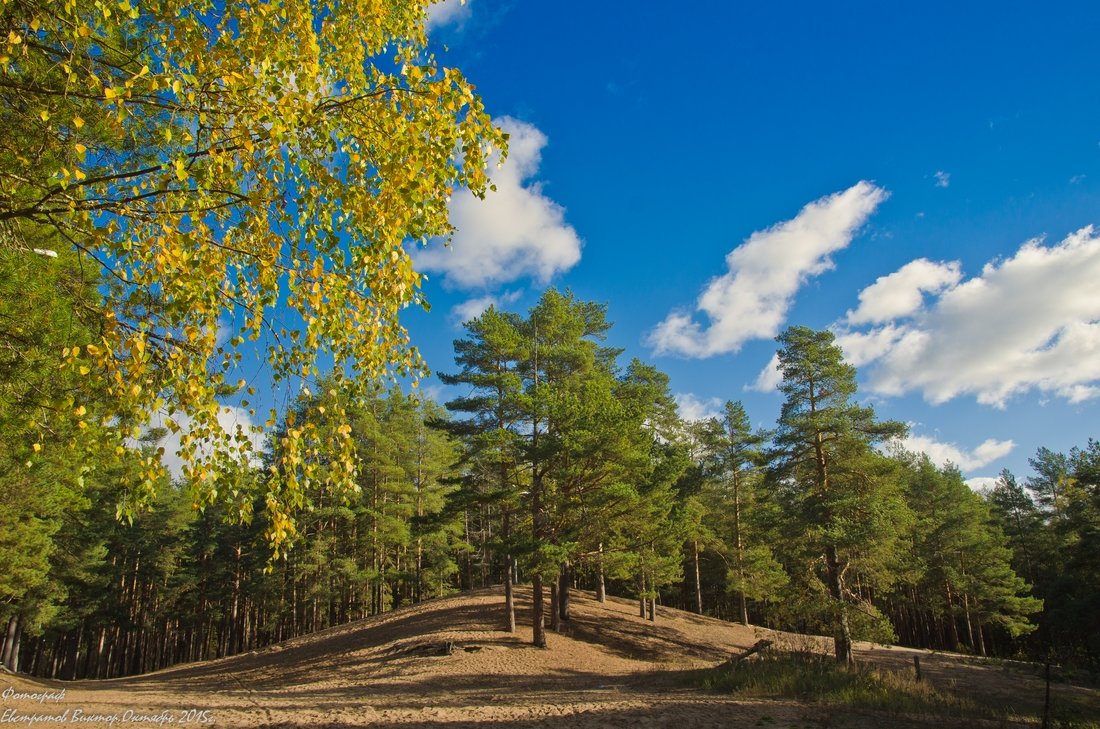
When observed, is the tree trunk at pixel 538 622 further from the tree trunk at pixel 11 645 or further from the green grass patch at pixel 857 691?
the tree trunk at pixel 11 645

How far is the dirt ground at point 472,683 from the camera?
423 inches

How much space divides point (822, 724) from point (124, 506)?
11.2 metres

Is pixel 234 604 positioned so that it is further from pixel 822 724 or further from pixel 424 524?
pixel 822 724

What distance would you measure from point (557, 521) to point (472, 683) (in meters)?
5.92

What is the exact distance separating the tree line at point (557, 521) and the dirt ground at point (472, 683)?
2075mm

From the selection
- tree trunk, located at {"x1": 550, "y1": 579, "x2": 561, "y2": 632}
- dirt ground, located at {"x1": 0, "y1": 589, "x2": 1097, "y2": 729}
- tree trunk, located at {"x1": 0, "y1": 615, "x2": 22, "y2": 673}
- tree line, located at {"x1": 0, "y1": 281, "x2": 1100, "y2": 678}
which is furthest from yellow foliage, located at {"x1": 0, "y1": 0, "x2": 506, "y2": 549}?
tree trunk, located at {"x1": 0, "y1": 615, "x2": 22, "y2": 673}

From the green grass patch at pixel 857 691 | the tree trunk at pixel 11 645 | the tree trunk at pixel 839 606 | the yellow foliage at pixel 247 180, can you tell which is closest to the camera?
the yellow foliage at pixel 247 180

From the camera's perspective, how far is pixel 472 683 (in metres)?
16.4

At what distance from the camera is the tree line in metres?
18.4

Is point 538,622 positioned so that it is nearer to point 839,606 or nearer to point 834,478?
point 839,606

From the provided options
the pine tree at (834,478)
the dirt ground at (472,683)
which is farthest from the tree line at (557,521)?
the dirt ground at (472,683)

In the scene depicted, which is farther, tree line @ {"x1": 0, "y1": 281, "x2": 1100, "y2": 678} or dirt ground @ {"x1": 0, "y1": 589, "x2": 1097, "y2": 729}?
tree line @ {"x1": 0, "y1": 281, "x2": 1100, "y2": 678}

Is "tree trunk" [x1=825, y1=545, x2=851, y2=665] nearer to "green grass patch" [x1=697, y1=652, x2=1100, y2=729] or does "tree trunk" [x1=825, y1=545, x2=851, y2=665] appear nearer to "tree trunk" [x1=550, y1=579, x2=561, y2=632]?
"green grass patch" [x1=697, y1=652, x2=1100, y2=729]

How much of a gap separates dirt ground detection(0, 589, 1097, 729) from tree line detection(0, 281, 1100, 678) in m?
2.07
